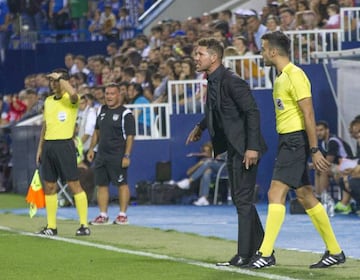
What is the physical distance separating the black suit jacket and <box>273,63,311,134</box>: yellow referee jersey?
0.99 ft

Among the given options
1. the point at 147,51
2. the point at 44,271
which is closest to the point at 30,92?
the point at 147,51

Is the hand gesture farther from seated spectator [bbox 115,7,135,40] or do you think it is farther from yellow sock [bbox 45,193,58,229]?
seated spectator [bbox 115,7,135,40]

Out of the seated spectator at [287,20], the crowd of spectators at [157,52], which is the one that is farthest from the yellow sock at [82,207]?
the seated spectator at [287,20]

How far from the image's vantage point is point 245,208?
12430 mm

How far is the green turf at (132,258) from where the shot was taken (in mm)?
11797

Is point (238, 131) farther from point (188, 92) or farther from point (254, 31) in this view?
point (254, 31)

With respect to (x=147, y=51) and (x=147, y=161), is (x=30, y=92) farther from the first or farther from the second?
(x=147, y=161)

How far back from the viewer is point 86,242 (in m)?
15.3

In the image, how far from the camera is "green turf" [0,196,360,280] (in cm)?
1180

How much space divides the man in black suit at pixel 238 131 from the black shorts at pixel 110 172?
6.27m

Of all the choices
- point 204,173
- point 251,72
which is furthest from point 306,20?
point 204,173

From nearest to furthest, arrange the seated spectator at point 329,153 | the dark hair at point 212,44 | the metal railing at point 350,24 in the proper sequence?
the dark hair at point 212,44
the seated spectator at point 329,153
the metal railing at point 350,24

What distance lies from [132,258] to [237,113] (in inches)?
72.3

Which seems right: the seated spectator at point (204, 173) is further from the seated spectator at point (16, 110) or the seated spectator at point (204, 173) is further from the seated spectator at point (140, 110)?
the seated spectator at point (16, 110)
